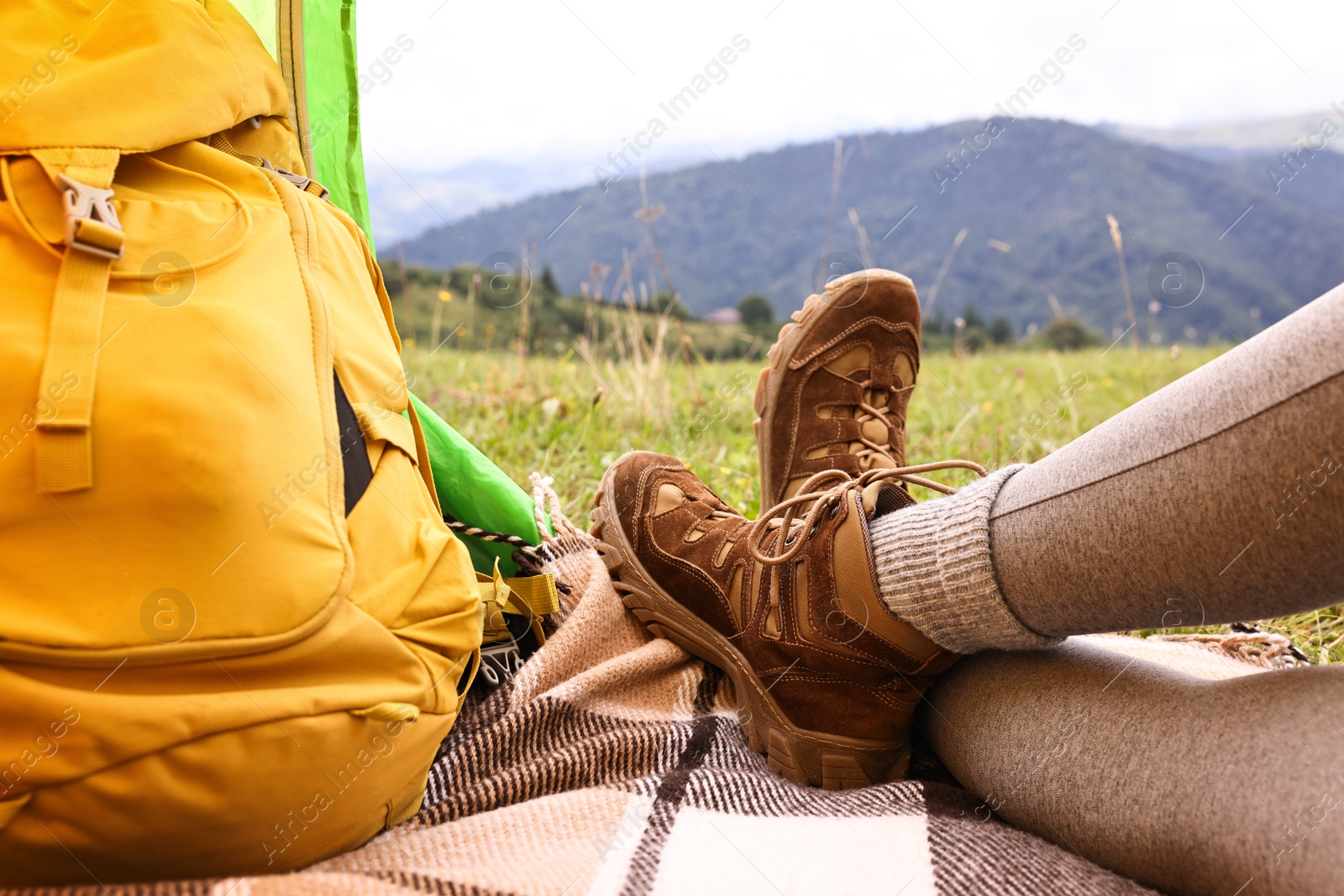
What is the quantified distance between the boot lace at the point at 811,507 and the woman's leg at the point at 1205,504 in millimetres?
166

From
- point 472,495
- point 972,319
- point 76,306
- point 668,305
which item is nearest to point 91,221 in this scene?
point 76,306

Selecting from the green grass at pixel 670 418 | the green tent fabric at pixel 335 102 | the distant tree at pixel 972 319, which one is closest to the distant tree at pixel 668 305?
the green grass at pixel 670 418

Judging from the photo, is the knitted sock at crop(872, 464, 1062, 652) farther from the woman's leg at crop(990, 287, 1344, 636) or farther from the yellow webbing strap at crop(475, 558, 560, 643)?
the yellow webbing strap at crop(475, 558, 560, 643)

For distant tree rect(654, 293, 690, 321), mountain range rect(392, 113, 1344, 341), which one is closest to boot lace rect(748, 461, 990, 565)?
distant tree rect(654, 293, 690, 321)

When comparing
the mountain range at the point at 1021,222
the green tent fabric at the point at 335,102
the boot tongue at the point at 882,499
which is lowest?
the boot tongue at the point at 882,499

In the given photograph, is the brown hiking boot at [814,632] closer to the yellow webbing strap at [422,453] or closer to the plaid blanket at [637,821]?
the plaid blanket at [637,821]

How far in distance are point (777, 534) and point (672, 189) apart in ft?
174

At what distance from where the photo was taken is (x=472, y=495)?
948 mm

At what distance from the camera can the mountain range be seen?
45438 millimetres

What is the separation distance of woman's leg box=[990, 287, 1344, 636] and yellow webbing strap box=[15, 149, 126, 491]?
709 millimetres

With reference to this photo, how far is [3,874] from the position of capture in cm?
49

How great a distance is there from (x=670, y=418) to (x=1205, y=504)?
1677mm

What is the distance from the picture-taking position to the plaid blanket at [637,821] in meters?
0.59

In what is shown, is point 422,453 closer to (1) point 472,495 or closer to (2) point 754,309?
(1) point 472,495
